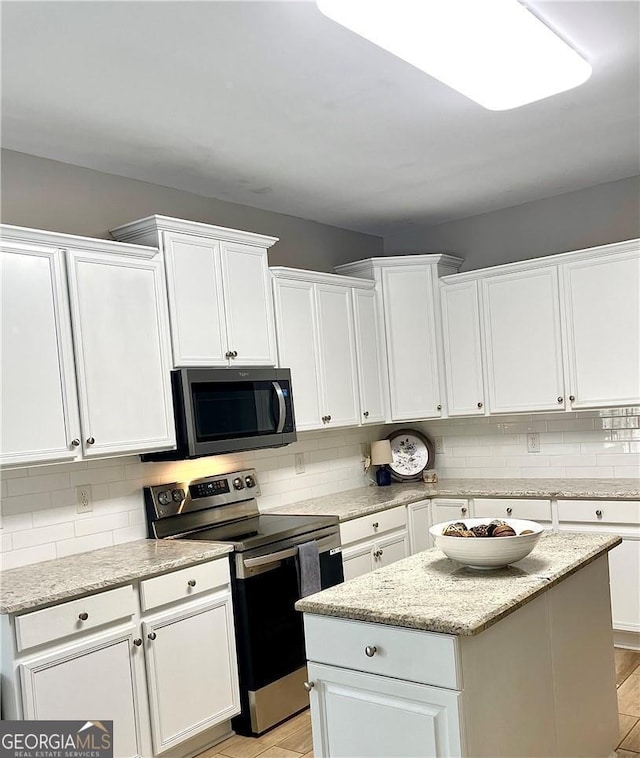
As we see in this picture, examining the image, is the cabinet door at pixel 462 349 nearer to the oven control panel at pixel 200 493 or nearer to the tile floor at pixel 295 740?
the oven control panel at pixel 200 493

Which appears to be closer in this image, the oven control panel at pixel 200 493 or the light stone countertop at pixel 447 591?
the light stone countertop at pixel 447 591

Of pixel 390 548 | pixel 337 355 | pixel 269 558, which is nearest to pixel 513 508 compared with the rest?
pixel 390 548

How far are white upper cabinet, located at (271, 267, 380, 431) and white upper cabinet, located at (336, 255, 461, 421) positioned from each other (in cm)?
16

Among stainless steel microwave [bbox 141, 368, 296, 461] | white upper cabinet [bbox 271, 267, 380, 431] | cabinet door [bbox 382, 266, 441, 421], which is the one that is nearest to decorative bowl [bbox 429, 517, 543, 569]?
stainless steel microwave [bbox 141, 368, 296, 461]

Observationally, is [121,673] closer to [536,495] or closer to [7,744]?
[7,744]

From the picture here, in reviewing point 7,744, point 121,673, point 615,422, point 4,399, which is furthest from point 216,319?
point 615,422

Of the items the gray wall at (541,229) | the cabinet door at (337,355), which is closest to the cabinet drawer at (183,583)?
the cabinet door at (337,355)

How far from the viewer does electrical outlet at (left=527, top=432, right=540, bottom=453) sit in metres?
4.78

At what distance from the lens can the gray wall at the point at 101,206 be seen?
10.6 feet

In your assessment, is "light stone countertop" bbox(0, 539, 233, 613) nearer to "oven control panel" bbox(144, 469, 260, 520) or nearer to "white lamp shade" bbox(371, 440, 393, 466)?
"oven control panel" bbox(144, 469, 260, 520)

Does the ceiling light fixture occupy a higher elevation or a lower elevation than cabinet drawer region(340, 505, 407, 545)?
higher

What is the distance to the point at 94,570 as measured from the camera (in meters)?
2.93

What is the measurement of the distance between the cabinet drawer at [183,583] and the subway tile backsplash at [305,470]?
54 cm

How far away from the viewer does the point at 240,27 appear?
2336mm
